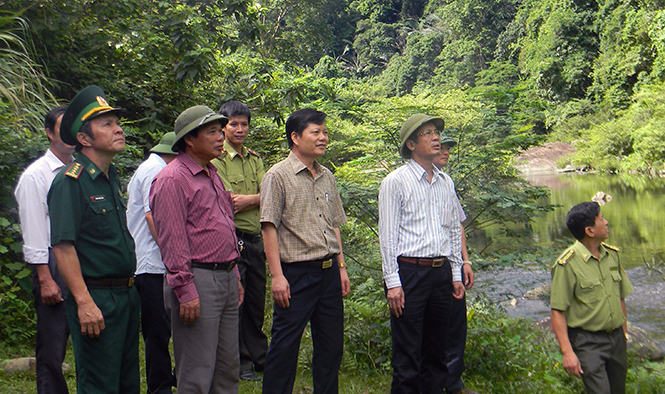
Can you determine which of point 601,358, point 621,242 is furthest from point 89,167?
point 621,242

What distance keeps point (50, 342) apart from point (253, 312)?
5.08 feet

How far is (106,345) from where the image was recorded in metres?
2.66

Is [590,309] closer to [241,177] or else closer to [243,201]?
[243,201]

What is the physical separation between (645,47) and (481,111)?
31.2m

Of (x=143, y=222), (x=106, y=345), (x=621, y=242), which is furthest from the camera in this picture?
(x=621, y=242)

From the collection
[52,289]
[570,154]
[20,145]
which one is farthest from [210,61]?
[570,154]

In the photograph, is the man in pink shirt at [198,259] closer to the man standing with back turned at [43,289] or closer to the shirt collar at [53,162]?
the man standing with back turned at [43,289]

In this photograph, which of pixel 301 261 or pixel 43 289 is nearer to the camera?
pixel 43 289

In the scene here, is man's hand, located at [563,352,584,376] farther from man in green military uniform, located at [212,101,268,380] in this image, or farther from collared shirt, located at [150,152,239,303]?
man in green military uniform, located at [212,101,268,380]

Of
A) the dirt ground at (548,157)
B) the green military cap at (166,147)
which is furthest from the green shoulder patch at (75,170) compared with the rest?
the dirt ground at (548,157)

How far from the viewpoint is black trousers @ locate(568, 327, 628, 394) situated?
329 cm

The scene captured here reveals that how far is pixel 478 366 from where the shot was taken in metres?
4.50

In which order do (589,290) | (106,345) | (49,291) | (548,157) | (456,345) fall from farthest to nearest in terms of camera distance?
(548,157) < (456,345) < (589,290) < (49,291) < (106,345)

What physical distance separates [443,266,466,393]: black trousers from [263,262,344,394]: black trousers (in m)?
1.12
